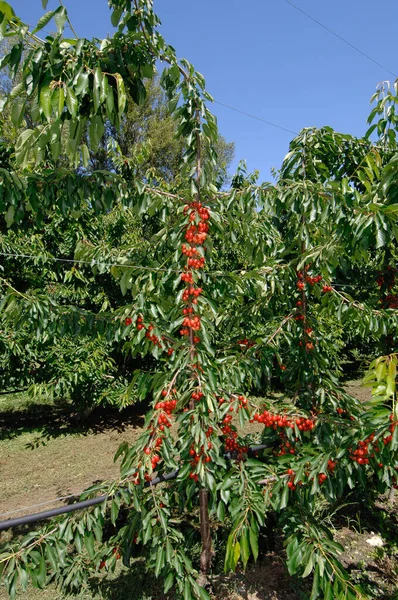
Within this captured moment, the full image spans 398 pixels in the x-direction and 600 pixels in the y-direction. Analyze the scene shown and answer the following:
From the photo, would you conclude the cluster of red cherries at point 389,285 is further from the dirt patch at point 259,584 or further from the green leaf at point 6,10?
the green leaf at point 6,10

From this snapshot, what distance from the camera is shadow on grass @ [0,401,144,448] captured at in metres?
5.95

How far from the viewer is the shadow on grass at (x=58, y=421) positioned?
5.95 m

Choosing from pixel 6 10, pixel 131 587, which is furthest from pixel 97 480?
pixel 6 10

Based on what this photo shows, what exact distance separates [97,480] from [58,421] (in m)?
2.47

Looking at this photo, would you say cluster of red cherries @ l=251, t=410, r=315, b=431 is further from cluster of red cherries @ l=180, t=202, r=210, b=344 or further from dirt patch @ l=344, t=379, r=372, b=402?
dirt patch @ l=344, t=379, r=372, b=402

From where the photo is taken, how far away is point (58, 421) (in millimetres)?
6492

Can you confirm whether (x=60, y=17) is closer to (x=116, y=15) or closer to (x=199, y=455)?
(x=116, y=15)

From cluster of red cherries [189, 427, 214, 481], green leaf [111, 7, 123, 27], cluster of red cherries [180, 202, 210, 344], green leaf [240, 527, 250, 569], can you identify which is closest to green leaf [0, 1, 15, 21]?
green leaf [111, 7, 123, 27]

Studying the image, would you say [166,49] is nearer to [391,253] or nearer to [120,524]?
[391,253]

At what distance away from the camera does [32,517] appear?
164 centimetres

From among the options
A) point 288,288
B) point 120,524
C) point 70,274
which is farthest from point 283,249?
point 70,274

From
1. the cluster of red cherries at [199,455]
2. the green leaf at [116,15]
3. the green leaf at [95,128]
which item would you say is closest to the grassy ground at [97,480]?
the cluster of red cherries at [199,455]

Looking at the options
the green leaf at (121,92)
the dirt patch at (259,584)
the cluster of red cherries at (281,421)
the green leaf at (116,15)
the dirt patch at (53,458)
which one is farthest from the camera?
the dirt patch at (53,458)

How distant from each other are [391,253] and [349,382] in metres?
6.03
